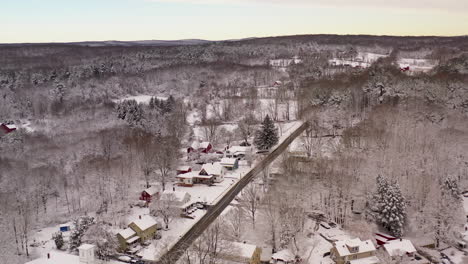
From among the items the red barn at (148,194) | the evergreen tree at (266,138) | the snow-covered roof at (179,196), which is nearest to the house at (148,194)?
the red barn at (148,194)

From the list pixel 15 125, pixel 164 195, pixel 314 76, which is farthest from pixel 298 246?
pixel 314 76

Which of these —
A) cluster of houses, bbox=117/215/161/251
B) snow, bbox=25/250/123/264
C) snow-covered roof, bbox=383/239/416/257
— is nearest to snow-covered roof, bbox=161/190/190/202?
cluster of houses, bbox=117/215/161/251

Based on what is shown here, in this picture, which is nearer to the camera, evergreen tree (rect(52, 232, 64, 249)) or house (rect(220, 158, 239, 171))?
evergreen tree (rect(52, 232, 64, 249))

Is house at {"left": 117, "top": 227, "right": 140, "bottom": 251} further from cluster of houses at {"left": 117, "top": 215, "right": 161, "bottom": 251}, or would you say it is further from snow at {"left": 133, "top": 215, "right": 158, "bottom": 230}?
snow at {"left": 133, "top": 215, "right": 158, "bottom": 230}

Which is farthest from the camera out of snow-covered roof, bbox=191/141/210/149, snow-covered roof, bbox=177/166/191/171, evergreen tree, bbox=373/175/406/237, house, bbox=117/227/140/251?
snow-covered roof, bbox=191/141/210/149

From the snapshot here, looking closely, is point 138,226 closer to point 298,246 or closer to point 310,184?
point 298,246

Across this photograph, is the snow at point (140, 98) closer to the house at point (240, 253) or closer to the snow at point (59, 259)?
the snow at point (59, 259)

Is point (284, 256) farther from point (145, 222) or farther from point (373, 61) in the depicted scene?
point (373, 61)
